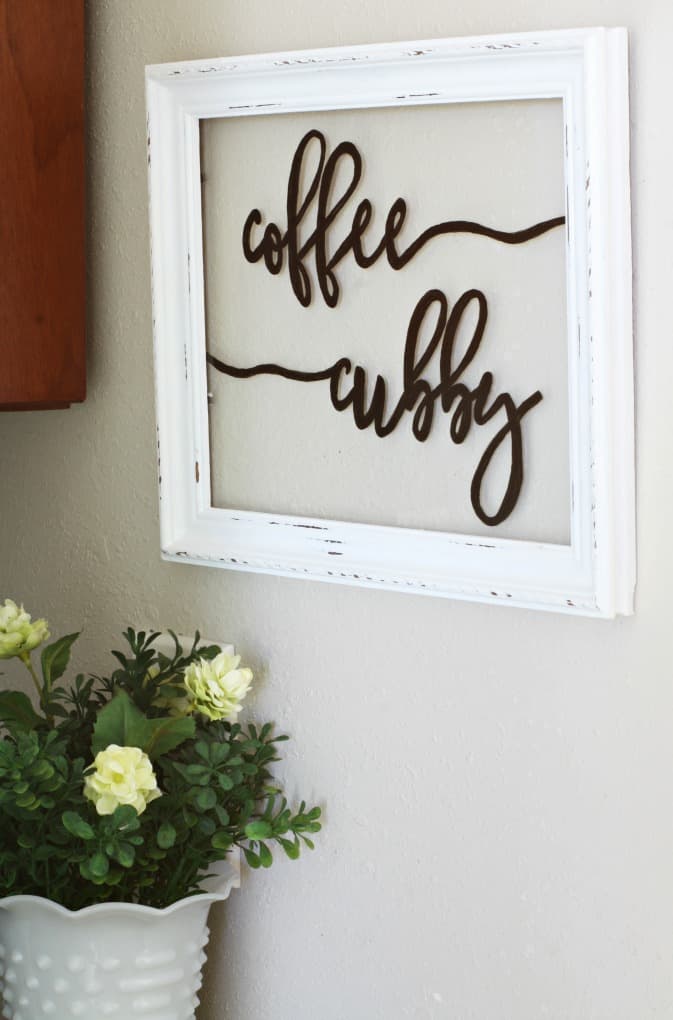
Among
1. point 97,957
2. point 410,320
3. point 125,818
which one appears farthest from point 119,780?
point 410,320

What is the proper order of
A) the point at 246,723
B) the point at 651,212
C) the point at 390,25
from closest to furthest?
the point at 651,212 → the point at 390,25 → the point at 246,723

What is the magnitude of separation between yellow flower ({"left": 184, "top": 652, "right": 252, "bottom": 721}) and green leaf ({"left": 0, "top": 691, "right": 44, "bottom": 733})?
13cm

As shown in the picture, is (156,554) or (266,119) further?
(156,554)

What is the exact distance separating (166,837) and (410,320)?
16.2 inches

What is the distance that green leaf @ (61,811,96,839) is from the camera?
0.85 metres

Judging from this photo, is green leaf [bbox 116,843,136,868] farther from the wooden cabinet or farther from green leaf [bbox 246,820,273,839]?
the wooden cabinet

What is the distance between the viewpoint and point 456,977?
0.92 meters

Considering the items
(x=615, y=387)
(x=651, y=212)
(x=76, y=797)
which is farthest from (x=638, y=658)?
(x=76, y=797)

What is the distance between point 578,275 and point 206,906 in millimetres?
546

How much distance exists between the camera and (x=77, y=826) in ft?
2.79

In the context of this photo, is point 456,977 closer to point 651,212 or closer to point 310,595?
point 310,595

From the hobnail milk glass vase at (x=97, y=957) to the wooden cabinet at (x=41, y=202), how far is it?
0.41 metres

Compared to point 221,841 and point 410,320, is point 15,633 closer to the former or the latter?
point 221,841

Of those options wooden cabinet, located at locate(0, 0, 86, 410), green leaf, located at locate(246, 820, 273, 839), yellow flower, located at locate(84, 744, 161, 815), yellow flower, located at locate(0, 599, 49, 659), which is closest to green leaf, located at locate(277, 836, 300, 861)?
green leaf, located at locate(246, 820, 273, 839)
